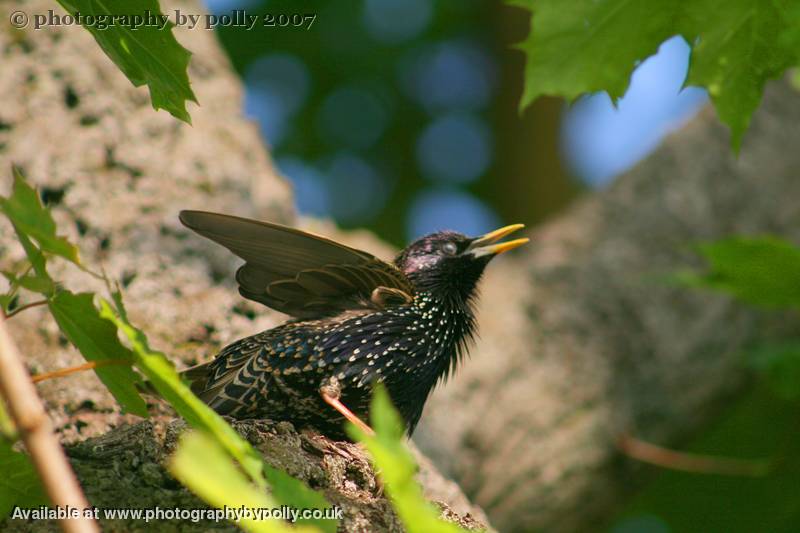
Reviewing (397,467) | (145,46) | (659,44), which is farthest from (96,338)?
(659,44)

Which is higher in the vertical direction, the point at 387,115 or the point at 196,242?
the point at 387,115

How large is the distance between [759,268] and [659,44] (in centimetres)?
77

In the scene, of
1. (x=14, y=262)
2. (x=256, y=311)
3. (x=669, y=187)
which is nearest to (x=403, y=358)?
(x=256, y=311)

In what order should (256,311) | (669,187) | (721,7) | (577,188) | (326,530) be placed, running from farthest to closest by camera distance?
(577,188) < (669,187) < (256,311) < (721,7) < (326,530)

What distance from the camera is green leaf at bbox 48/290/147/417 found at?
161 cm

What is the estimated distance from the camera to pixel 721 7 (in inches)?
88.5

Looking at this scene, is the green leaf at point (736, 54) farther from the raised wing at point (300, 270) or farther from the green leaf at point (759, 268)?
the raised wing at point (300, 270)

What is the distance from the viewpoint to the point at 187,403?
1354 mm

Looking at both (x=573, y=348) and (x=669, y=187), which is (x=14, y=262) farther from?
(x=669, y=187)

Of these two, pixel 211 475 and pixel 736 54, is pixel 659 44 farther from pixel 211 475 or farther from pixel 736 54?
pixel 211 475

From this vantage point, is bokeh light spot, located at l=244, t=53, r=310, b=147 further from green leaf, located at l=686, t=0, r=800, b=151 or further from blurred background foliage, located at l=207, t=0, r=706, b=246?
green leaf, located at l=686, t=0, r=800, b=151

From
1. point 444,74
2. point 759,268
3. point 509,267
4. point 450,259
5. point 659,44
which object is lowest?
point 759,268

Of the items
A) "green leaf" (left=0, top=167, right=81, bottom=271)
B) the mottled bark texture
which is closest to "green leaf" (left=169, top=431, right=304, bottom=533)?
"green leaf" (left=0, top=167, right=81, bottom=271)

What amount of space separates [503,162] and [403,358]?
4.99 m
